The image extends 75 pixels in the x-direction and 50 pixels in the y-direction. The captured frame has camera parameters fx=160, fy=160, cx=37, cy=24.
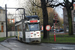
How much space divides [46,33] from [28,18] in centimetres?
600

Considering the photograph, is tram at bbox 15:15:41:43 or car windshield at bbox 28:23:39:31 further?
car windshield at bbox 28:23:39:31

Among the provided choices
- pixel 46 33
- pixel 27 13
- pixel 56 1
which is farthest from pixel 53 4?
pixel 27 13

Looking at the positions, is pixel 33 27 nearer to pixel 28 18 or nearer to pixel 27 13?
pixel 28 18

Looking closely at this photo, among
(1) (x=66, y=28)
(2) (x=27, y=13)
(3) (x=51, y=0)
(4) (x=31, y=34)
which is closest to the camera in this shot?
(4) (x=31, y=34)

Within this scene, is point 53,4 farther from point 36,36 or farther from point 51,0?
point 36,36

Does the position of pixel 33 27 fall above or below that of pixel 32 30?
above

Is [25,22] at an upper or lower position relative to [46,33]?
upper

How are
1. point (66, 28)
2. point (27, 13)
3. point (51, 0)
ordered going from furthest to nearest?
point (66, 28) < point (27, 13) < point (51, 0)

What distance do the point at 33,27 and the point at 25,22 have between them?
1.28 metres

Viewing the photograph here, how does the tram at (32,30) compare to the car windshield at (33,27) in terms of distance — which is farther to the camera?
the car windshield at (33,27)

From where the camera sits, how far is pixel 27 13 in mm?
42531

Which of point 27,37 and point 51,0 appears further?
point 51,0

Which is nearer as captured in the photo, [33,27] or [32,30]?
[32,30]

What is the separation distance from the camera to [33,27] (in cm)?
1859
